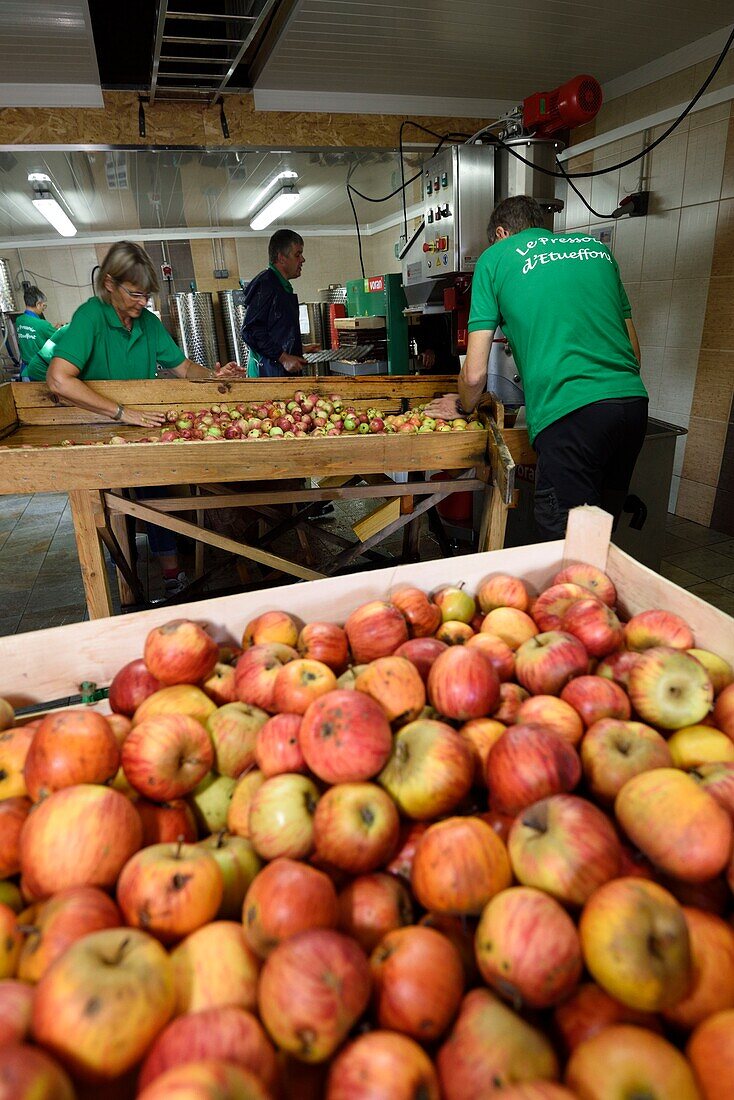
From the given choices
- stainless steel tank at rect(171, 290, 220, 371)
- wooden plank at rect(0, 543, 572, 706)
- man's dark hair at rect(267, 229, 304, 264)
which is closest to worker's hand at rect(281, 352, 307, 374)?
man's dark hair at rect(267, 229, 304, 264)

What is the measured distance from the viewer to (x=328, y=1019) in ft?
2.03

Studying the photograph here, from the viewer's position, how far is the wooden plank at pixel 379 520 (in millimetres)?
3053

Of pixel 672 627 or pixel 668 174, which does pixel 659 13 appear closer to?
pixel 668 174

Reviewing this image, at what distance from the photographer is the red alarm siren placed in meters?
3.50

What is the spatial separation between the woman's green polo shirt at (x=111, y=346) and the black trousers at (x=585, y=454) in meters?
2.41

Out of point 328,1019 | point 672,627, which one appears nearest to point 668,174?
point 672,627

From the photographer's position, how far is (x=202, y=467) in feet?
8.21

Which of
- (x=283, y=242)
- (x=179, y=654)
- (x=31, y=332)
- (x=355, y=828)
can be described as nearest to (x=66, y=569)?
(x=283, y=242)

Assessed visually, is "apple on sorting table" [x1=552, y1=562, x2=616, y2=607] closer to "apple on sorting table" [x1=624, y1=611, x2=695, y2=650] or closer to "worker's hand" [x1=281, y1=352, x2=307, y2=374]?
"apple on sorting table" [x1=624, y1=611, x2=695, y2=650]

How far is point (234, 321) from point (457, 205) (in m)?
7.58

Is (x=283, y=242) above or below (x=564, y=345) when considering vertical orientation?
above

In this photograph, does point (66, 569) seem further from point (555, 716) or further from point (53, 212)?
point (53, 212)

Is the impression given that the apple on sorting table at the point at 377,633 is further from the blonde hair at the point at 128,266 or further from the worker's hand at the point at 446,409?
the blonde hair at the point at 128,266

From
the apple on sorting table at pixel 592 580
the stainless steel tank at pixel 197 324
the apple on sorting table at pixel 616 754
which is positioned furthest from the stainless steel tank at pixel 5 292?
the apple on sorting table at pixel 616 754
